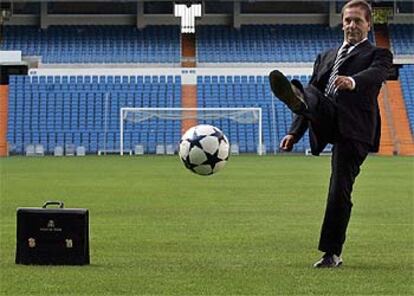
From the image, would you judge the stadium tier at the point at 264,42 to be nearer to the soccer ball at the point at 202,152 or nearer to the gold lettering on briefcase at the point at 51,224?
the soccer ball at the point at 202,152

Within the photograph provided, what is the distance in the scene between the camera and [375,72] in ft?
23.6

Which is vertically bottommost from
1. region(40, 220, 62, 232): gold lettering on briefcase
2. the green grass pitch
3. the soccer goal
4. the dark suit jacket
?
the green grass pitch

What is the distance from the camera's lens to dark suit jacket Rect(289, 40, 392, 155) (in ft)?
23.8

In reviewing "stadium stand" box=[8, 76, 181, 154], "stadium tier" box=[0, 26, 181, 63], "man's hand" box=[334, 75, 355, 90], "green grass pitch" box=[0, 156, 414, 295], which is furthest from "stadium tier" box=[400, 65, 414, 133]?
"man's hand" box=[334, 75, 355, 90]

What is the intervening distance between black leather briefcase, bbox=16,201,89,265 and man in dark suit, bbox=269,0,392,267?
160 cm

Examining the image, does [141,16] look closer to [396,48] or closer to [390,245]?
[396,48]

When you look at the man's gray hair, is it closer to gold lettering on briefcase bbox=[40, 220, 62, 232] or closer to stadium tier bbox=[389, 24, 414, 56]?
gold lettering on briefcase bbox=[40, 220, 62, 232]

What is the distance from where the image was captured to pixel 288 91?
6707mm

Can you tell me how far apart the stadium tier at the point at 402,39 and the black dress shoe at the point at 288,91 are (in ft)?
145

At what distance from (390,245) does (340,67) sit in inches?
96.4

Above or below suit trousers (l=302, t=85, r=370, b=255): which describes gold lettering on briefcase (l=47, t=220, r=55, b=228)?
below

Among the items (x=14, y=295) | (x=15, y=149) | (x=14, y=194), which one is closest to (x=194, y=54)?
(x=15, y=149)

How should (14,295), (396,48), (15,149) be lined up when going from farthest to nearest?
1. (396,48)
2. (15,149)
3. (14,295)

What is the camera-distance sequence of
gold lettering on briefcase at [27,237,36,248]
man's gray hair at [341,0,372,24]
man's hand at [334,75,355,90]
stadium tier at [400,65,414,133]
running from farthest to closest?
stadium tier at [400,65,414,133], gold lettering on briefcase at [27,237,36,248], man's gray hair at [341,0,372,24], man's hand at [334,75,355,90]
